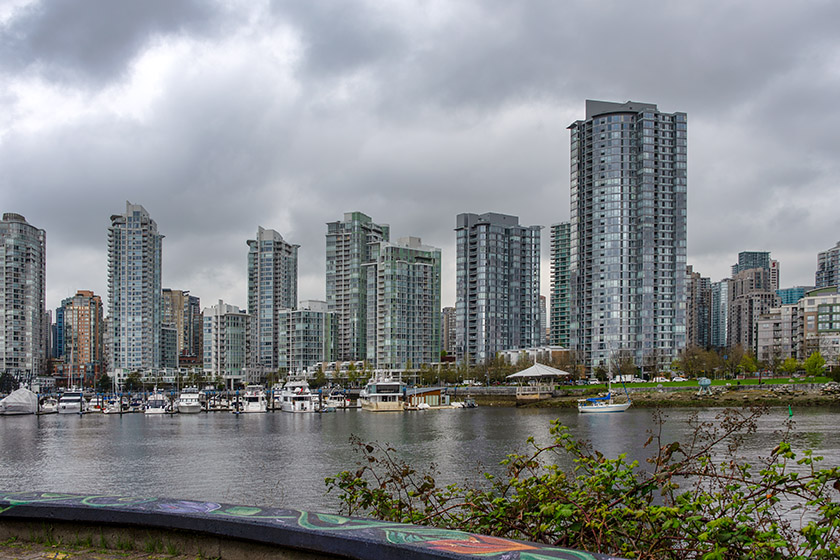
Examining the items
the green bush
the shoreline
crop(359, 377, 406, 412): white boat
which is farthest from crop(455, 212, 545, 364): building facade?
the green bush

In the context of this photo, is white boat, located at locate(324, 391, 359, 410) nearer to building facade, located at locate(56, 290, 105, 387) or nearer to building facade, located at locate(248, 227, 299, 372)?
building facade, located at locate(248, 227, 299, 372)

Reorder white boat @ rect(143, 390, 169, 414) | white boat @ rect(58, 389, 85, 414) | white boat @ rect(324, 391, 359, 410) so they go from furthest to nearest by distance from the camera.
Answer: white boat @ rect(324, 391, 359, 410) < white boat @ rect(58, 389, 85, 414) < white boat @ rect(143, 390, 169, 414)

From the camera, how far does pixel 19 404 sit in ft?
303

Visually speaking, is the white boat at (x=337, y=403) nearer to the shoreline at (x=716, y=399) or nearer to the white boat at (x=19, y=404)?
the shoreline at (x=716, y=399)

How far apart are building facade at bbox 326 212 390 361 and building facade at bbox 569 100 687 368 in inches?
2951

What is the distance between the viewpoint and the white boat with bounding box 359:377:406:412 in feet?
306

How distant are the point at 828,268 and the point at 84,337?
7790 inches

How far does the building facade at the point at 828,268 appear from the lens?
557ft

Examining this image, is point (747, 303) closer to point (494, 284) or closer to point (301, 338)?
point (494, 284)

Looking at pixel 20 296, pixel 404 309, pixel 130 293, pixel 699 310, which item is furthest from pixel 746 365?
pixel 20 296

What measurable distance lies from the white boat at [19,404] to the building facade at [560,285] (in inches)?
3659

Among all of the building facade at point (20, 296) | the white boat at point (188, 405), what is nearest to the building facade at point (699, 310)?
the white boat at point (188, 405)

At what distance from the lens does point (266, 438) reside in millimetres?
51688

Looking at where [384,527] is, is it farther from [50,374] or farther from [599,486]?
[50,374]
